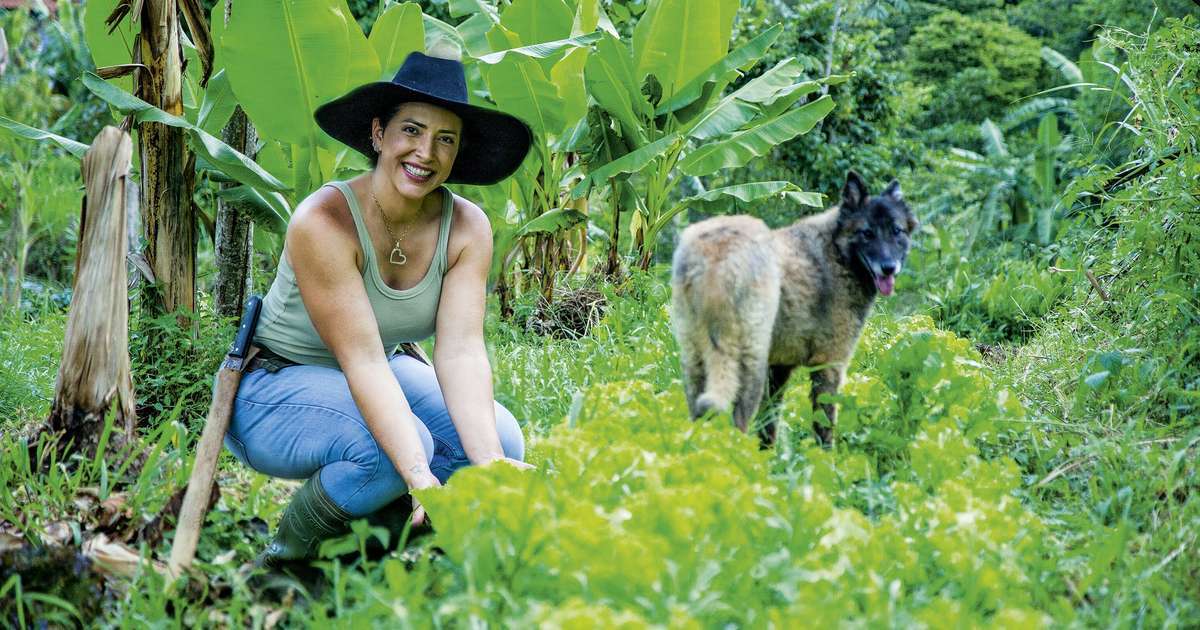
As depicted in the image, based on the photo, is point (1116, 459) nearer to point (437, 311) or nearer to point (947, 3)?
point (437, 311)

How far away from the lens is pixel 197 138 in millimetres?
4582

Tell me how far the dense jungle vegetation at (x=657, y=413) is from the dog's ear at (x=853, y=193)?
624 mm

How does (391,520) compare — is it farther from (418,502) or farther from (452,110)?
(452,110)

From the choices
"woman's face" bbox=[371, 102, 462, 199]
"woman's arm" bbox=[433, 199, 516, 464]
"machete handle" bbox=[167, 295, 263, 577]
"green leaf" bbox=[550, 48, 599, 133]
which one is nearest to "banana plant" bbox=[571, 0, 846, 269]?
"green leaf" bbox=[550, 48, 599, 133]

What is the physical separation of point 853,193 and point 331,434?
182 cm

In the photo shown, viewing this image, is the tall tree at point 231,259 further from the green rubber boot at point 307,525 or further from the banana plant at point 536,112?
the green rubber boot at point 307,525

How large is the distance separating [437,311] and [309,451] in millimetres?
660

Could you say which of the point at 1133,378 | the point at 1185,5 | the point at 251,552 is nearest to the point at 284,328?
the point at 251,552

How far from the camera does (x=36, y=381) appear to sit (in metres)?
5.59

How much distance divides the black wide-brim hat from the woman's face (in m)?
0.04

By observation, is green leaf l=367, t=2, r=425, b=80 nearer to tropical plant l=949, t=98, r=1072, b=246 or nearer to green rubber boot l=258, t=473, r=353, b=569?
green rubber boot l=258, t=473, r=353, b=569

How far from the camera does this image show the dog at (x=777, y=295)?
8.32 feet

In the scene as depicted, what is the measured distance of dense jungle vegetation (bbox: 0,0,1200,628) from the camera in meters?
2.24

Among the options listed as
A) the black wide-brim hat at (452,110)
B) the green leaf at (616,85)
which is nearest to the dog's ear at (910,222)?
the black wide-brim hat at (452,110)
